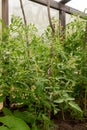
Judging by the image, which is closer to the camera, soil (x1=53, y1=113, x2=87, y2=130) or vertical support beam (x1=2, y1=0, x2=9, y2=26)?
soil (x1=53, y1=113, x2=87, y2=130)

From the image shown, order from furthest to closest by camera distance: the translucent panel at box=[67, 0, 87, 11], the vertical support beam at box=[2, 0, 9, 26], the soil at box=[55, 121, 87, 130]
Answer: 1. the translucent panel at box=[67, 0, 87, 11]
2. the vertical support beam at box=[2, 0, 9, 26]
3. the soil at box=[55, 121, 87, 130]

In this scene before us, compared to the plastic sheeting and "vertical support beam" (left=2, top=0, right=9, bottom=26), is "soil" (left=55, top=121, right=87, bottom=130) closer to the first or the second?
"vertical support beam" (left=2, top=0, right=9, bottom=26)

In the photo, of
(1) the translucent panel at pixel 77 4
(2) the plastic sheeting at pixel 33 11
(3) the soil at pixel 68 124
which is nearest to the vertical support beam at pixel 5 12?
(2) the plastic sheeting at pixel 33 11

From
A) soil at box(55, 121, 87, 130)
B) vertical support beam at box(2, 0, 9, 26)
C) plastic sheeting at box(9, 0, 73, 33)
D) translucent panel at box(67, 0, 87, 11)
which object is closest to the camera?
soil at box(55, 121, 87, 130)

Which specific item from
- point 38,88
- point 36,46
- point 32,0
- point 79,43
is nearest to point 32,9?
point 32,0

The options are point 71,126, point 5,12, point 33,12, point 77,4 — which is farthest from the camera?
point 77,4

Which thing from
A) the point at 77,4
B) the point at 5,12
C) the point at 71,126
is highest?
the point at 77,4

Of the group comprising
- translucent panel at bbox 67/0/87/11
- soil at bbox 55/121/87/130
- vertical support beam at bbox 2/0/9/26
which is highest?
translucent panel at bbox 67/0/87/11

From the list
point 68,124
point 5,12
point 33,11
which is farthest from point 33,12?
point 68,124

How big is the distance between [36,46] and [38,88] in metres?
0.21

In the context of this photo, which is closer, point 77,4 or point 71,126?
point 71,126

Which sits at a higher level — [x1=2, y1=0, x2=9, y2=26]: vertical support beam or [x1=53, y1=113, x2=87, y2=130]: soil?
[x1=2, y1=0, x2=9, y2=26]: vertical support beam

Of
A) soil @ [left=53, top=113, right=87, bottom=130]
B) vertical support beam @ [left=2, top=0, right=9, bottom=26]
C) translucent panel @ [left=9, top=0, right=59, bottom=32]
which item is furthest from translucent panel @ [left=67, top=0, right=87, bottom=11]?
soil @ [left=53, top=113, right=87, bottom=130]

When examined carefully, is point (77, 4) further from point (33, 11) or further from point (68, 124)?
point (68, 124)
